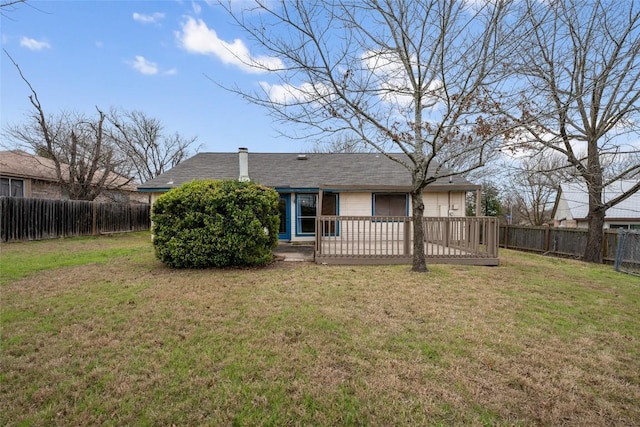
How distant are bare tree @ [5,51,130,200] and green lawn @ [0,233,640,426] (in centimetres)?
1368

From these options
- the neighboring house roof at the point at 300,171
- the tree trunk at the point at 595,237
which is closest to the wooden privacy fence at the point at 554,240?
the tree trunk at the point at 595,237

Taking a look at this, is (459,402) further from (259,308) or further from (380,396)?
(259,308)

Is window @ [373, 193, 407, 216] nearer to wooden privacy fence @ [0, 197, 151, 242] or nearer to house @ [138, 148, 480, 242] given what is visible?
house @ [138, 148, 480, 242]

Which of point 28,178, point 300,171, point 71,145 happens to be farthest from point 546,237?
point 28,178

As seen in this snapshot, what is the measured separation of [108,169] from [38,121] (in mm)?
3738

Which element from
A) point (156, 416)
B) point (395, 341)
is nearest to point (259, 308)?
point (395, 341)

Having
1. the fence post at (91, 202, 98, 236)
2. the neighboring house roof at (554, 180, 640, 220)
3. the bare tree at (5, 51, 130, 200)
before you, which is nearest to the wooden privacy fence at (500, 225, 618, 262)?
the neighboring house roof at (554, 180, 640, 220)

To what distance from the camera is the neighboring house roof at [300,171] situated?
12.4 m

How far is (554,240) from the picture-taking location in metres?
13.2

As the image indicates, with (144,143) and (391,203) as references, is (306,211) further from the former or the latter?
(144,143)

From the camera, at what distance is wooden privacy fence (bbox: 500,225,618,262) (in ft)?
36.8

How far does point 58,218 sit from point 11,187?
5.12 m

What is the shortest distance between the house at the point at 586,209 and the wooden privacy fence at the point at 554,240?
2.96 metres

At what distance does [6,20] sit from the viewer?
3.18 m
